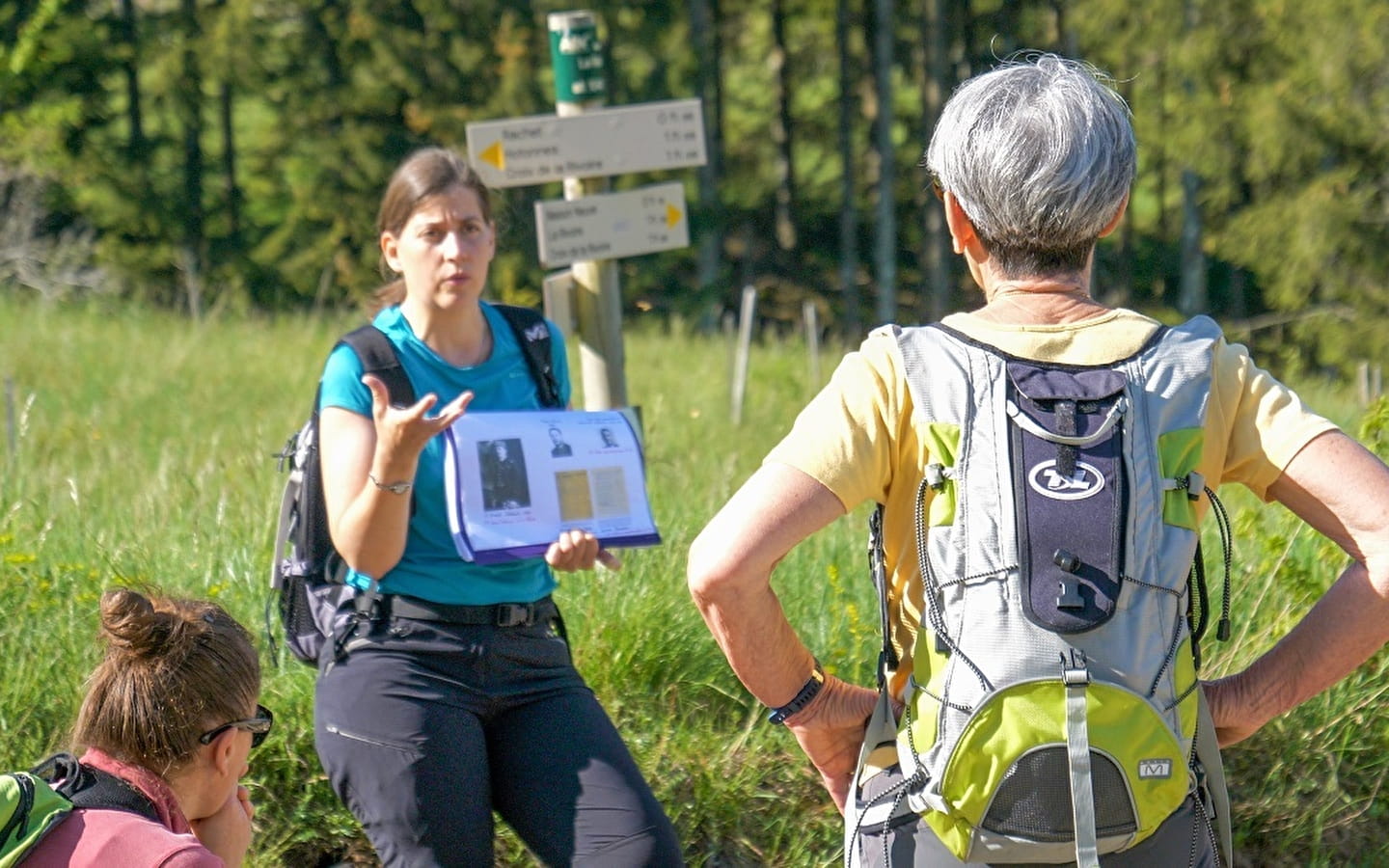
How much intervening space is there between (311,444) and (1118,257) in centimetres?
2774

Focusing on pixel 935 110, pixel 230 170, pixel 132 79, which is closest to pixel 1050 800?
pixel 935 110

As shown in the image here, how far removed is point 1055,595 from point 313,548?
69.0 inches

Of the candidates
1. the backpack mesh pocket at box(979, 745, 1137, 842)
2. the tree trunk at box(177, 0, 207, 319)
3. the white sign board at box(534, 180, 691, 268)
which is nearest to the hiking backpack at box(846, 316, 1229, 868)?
the backpack mesh pocket at box(979, 745, 1137, 842)

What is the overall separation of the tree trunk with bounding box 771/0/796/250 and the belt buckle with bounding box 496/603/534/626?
27599 millimetres

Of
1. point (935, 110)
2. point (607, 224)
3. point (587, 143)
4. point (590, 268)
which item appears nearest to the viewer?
point (587, 143)

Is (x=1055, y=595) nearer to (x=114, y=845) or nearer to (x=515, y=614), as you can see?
(x=114, y=845)

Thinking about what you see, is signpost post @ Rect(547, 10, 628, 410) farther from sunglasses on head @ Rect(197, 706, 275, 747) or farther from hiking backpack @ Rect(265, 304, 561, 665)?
sunglasses on head @ Rect(197, 706, 275, 747)

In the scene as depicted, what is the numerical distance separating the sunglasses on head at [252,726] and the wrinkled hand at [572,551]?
0.82m

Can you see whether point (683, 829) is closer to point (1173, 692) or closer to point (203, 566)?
point (203, 566)

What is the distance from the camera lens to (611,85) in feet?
90.2

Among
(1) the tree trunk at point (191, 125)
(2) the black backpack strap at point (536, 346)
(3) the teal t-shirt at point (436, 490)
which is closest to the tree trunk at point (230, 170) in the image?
(1) the tree trunk at point (191, 125)

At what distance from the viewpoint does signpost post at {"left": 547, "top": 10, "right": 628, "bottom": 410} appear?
17.4 ft

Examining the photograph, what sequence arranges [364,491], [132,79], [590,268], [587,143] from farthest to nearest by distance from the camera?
1. [132,79]
2. [590,268]
3. [587,143]
4. [364,491]

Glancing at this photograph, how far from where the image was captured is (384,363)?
3.14 meters
